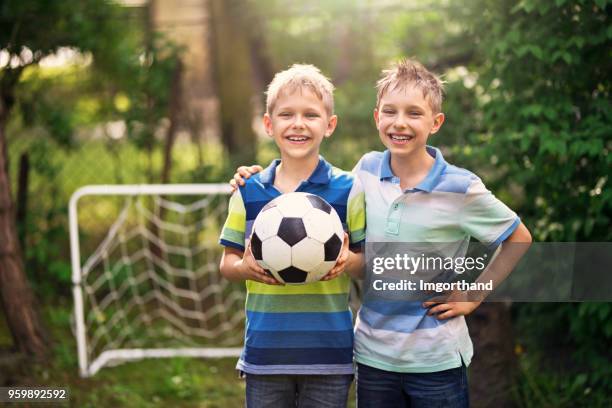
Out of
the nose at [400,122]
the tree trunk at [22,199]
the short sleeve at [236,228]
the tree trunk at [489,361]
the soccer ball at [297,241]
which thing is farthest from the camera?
the tree trunk at [22,199]

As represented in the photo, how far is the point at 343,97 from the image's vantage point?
213 inches

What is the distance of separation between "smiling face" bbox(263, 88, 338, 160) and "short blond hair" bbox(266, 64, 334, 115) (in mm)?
14

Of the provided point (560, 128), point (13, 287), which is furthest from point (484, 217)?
point (13, 287)

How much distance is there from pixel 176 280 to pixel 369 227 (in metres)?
3.67

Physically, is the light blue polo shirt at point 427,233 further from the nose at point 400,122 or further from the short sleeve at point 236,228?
the short sleeve at point 236,228

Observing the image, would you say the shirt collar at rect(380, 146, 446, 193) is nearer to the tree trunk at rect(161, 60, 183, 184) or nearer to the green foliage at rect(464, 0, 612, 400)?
the green foliage at rect(464, 0, 612, 400)

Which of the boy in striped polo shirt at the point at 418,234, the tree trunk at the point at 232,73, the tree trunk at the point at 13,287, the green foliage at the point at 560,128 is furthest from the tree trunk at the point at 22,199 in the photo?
the boy in striped polo shirt at the point at 418,234

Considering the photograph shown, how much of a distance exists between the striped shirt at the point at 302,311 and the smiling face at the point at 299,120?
11cm

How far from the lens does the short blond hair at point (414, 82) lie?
2338 millimetres

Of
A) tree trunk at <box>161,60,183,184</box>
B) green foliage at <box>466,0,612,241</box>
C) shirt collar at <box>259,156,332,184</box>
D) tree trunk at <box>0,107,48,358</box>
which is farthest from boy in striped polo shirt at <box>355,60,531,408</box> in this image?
tree trunk at <box>161,60,183,184</box>

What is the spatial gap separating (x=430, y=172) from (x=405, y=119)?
0.20m

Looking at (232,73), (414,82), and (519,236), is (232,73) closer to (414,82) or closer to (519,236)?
(414,82)

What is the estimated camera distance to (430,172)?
235 cm

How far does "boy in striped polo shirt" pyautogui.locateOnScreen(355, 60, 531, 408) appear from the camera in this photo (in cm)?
231
